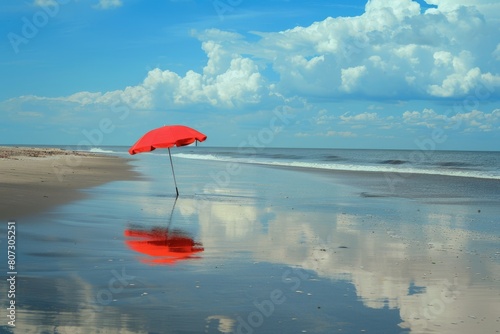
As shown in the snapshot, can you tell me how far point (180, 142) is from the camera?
19.3m

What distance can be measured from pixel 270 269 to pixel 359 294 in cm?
172

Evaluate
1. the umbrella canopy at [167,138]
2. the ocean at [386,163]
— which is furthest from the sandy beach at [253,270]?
the ocean at [386,163]

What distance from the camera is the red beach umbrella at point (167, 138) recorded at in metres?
18.9

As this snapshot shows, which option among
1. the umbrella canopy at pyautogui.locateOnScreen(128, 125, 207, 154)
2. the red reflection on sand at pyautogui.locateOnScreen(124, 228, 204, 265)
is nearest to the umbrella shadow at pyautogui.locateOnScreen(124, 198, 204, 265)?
the red reflection on sand at pyautogui.locateOnScreen(124, 228, 204, 265)

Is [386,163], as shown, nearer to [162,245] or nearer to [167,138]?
[167,138]

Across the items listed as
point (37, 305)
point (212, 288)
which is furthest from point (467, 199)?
point (37, 305)

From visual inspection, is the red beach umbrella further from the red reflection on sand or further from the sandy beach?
the red reflection on sand

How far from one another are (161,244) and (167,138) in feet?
28.8

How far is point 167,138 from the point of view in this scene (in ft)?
62.4

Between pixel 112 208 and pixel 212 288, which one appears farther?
pixel 112 208

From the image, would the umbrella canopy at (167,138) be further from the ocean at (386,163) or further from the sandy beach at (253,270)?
the ocean at (386,163)

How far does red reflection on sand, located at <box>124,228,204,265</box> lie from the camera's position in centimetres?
933

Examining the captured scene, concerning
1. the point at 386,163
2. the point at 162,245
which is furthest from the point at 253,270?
the point at 386,163

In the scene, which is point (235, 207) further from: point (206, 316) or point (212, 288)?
point (206, 316)
